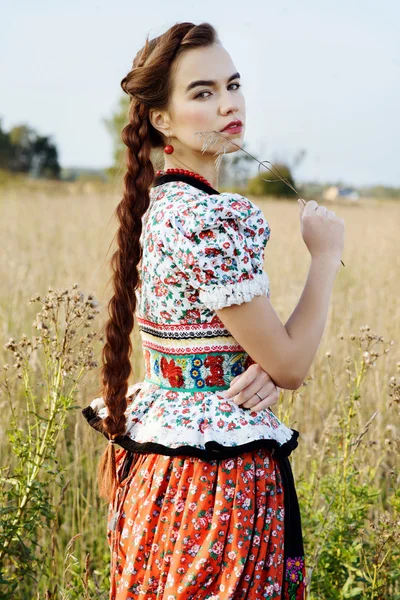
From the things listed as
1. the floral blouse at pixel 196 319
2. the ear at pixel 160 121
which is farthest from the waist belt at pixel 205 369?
the ear at pixel 160 121

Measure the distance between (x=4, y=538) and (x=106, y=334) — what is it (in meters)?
0.69

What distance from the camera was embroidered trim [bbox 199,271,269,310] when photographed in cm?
148

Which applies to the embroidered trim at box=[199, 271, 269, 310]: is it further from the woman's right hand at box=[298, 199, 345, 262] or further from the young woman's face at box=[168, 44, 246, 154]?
the young woman's face at box=[168, 44, 246, 154]

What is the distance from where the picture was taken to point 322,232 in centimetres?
168

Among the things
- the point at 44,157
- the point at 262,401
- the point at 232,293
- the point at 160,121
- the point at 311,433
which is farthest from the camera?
the point at 44,157

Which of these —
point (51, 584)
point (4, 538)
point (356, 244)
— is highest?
point (356, 244)

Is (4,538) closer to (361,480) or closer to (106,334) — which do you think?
(106,334)

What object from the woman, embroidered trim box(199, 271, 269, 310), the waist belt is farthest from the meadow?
embroidered trim box(199, 271, 269, 310)

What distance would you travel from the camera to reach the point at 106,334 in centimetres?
184

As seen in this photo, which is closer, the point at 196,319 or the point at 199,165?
the point at 196,319

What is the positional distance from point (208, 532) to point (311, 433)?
1.90 m

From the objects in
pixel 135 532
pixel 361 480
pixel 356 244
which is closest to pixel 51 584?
pixel 135 532

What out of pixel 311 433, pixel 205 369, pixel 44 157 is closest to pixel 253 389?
pixel 205 369

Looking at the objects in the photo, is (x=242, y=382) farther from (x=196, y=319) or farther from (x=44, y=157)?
(x=44, y=157)
